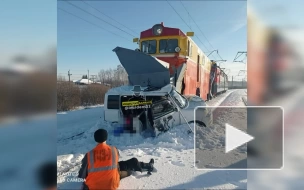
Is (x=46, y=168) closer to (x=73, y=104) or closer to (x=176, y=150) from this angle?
(x=176, y=150)

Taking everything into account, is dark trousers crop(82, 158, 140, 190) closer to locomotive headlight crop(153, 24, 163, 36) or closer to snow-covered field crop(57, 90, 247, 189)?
snow-covered field crop(57, 90, 247, 189)

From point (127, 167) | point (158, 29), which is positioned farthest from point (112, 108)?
point (158, 29)

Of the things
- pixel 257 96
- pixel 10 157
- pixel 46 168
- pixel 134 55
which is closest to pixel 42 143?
pixel 46 168

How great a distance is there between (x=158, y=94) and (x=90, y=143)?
6.99ft

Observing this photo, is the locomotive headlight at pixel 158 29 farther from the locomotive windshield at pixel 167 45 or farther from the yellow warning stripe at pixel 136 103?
the yellow warning stripe at pixel 136 103

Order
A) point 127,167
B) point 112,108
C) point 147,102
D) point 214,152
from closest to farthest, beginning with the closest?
point 127,167
point 214,152
point 147,102
point 112,108

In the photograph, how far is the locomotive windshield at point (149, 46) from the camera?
8425 mm

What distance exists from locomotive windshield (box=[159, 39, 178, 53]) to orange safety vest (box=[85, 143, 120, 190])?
6223 mm

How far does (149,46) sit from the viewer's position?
855 cm

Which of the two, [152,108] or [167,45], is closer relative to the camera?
[152,108]

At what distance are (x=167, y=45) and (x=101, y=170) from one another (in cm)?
659

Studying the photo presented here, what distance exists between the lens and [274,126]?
2531 mm
